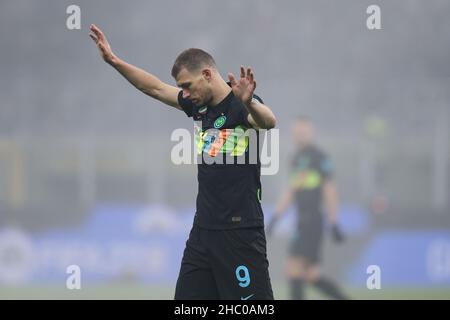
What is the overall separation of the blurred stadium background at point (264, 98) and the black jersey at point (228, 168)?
701 cm

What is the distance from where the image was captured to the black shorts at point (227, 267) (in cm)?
551

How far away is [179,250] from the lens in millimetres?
12461

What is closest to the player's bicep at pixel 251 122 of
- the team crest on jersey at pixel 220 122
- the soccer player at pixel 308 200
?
the team crest on jersey at pixel 220 122

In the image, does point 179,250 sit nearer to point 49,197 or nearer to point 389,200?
point 49,197

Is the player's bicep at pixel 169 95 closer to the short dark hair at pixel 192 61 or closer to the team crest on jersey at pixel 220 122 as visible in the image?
the short dark hair at pixel 192 61

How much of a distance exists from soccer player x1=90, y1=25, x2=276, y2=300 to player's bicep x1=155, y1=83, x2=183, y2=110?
48 centimetres

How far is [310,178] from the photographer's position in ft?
35.8

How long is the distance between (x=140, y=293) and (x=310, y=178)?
9.16ft

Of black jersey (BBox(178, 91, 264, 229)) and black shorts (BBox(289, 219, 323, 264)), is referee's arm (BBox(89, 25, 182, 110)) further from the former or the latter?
black shorts (BBox(289, 219, 323, 264))

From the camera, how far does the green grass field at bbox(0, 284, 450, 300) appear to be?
1131 centimetres

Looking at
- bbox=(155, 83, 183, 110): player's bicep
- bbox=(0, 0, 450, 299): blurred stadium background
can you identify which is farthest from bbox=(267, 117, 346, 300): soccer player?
bbox=(155, 83, 183, 110): player's bicep

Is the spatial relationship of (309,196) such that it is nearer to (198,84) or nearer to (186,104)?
(186,104)

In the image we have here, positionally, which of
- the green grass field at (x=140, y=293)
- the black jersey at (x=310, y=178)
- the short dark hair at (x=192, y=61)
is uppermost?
the short dark hair at (x=192, y=61)

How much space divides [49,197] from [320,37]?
448cm
